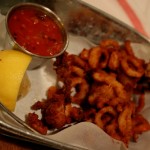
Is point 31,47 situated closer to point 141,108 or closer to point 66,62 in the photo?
point 66,62

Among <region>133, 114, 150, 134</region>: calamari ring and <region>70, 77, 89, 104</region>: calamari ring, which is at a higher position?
<region>70, 77, 89, 104</region>: calamari ring

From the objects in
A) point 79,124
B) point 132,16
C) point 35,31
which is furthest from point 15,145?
point 132,16

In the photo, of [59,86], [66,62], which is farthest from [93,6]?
[59,86]

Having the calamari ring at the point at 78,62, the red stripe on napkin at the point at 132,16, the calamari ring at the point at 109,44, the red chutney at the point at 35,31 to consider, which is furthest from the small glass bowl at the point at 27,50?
the red stripe on napkin at the point at 132,16

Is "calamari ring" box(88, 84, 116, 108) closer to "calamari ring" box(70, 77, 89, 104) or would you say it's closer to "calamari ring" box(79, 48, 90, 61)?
"calamari ring" box(70, 77, 89, 104)

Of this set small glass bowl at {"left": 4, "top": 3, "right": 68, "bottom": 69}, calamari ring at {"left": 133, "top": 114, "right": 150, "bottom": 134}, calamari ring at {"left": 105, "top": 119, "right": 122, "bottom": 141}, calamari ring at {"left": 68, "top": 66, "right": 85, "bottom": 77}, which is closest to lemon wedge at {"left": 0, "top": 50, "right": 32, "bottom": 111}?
small glass bowl at {"left": 4, "top": 3, "right": 68, "bottom": 69}

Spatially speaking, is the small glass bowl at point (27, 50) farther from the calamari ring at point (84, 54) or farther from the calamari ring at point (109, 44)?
the calamari ring at point (109, 44)

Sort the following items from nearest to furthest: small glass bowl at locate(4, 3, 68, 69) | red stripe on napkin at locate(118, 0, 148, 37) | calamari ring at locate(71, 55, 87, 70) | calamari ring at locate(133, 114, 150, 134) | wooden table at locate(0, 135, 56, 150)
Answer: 1. wooden table at locate(0, 135, 56, 150)
2. small glass bowl at locate(4, 3, 68, 69)
3. calamari ring at locate(133, 114, 150, 134)
4. calamari ring at locate(71, 55, 87, 70)
5. red stripe on napkin at locate(118, 0, 148, 37)
